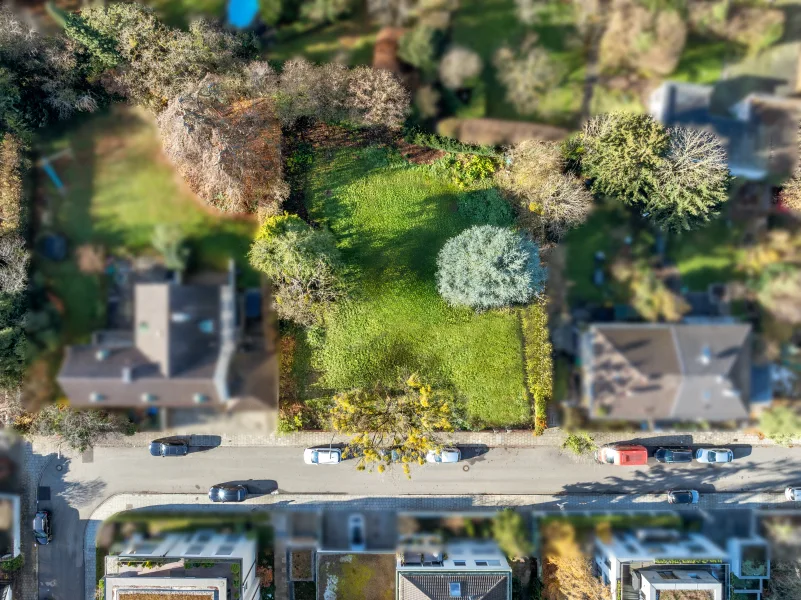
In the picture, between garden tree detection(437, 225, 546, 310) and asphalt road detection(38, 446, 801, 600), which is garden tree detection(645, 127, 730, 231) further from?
asphalt road detection(38, 446, 801, 600)

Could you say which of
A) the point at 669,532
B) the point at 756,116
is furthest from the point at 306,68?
the point at 669,532

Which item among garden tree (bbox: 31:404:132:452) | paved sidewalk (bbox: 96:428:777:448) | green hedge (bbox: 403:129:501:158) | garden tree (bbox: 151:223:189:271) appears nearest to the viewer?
garden tree (bbox: 151:223:189:271)

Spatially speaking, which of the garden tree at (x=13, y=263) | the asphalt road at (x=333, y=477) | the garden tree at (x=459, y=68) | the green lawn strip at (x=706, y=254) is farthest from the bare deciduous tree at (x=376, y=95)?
the asphalt road at (x=333, y=477)

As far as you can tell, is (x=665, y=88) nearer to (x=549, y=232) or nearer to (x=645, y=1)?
(x=645, y=1)

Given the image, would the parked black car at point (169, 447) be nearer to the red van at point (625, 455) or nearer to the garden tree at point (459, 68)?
the red van at point (625, 455)

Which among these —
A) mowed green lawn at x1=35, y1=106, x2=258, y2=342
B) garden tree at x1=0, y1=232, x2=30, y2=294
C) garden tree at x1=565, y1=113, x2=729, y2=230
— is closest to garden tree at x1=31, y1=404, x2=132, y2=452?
mowed green lawn at x1=35, y1=106, x2=258, y2=342

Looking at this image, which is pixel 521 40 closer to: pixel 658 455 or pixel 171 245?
pixel 171 245
